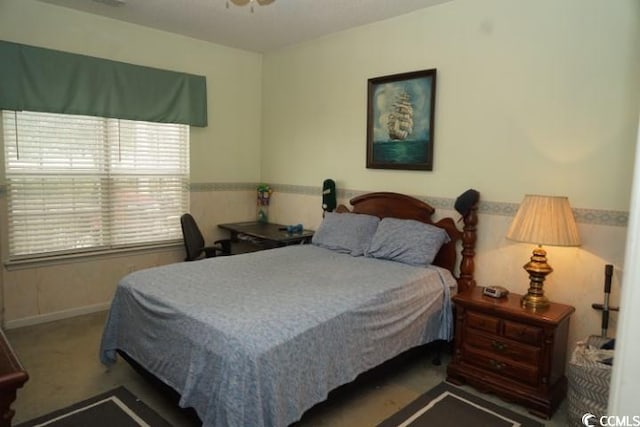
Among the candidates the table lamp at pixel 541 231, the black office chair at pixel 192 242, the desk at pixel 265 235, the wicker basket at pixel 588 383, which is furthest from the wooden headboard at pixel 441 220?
the black office chair at pixel 192 242

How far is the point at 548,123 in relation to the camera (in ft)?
9.02

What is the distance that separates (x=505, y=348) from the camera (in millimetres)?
2604

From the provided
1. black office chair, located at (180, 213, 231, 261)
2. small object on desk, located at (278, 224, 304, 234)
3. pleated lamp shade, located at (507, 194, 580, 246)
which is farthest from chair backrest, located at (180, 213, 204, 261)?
pleated lamp shade, located at (507, 194, 580, 246)

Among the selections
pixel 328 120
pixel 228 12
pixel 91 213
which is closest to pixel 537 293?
pixel 328 120

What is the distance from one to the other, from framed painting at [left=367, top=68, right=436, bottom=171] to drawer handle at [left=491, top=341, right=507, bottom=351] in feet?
4.56

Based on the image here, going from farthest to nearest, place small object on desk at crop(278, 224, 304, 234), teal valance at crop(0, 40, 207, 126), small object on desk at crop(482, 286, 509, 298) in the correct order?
small object on desk at crop(278, 224, 304, 234) → teal valance at crop(0, 40, 207, 126) → small object on desk at crop(482, 286, 509, 298)

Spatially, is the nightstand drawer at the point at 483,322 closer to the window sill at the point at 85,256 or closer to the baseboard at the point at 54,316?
the window sill at the point at 85,256

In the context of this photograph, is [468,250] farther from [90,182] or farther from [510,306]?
[90,182]

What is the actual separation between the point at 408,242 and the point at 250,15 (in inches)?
89.9

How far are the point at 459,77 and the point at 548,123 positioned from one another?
0.74 m

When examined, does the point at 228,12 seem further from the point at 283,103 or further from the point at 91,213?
the point at 91,213

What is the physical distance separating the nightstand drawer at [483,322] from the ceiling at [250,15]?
2.30 meters

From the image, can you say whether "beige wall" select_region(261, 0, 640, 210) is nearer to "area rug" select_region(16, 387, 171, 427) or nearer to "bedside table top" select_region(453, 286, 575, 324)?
"bedside table top" select_region(453, 286, 575, 324)

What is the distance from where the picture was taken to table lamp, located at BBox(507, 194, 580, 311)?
7.97 ft
